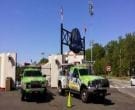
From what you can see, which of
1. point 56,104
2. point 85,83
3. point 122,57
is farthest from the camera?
point 122,57

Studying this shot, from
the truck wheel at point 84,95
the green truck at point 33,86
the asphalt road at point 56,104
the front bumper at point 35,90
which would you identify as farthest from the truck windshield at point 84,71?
the front bumper at point 35,90

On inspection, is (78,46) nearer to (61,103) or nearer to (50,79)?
(50,79)

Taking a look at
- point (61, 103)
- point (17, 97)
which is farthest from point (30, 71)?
point (61, 103)

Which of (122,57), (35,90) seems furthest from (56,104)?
(122,57)

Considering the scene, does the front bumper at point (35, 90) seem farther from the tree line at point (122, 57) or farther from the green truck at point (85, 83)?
the tree line at point (122, 57)

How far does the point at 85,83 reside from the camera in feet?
92.0

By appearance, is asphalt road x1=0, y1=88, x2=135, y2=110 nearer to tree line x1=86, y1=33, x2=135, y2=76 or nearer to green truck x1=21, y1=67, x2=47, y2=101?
green truck x1=21, y1=67, x2=47, y2=101

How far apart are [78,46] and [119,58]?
73508 mm

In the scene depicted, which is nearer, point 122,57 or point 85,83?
point 85,83

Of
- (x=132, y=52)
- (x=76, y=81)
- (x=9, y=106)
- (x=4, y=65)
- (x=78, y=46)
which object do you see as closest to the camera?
(x=9, y=106)

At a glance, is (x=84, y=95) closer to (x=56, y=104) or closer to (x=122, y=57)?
(x=56, y=104)

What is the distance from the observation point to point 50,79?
40156 millimetres

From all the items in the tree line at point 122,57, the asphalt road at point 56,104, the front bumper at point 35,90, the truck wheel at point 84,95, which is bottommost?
the asphalt road at point 56,104

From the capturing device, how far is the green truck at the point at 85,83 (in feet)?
90.3
